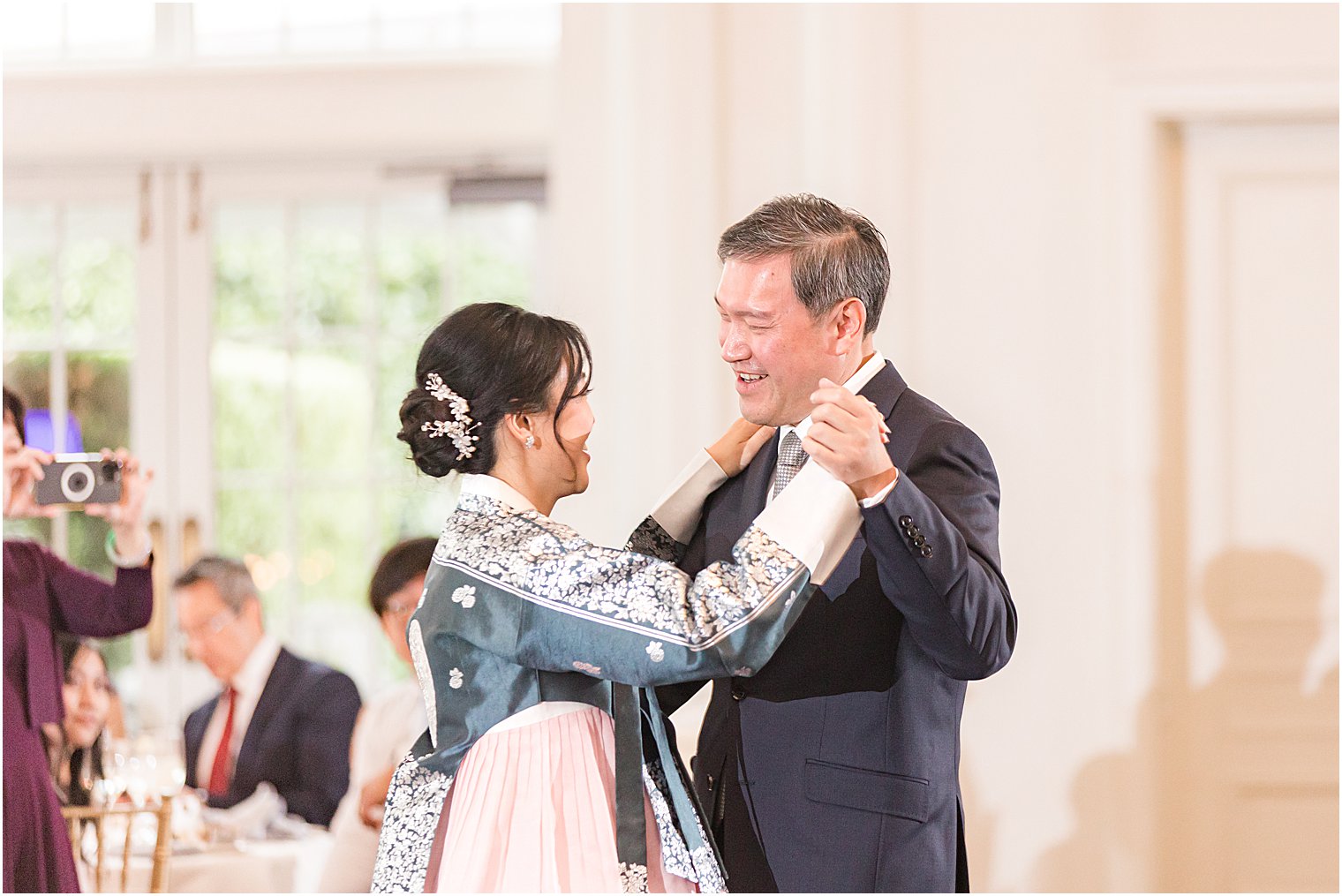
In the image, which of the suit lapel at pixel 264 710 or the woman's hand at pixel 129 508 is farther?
the suit lapel at pixel 264 710

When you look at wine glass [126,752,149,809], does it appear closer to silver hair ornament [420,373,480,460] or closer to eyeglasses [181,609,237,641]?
eyeglasses [181,609,237,641]

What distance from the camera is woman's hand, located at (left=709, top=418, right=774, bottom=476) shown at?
1.99 meters

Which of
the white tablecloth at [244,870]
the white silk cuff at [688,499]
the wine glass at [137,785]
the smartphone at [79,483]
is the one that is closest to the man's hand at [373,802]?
the white tablecloth at [244,870]

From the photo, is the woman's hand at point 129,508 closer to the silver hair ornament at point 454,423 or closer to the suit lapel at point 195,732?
the silver hair ornament at point 454,423

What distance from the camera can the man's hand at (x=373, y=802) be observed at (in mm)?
3012

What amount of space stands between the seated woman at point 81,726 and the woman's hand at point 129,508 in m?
0.52

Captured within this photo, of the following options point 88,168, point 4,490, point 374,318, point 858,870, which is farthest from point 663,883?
point 88,168

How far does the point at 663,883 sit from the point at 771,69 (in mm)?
2285

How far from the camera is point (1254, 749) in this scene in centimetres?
343

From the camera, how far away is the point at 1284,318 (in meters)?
3.46

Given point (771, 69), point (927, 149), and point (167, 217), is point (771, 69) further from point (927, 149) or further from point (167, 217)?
point (167, 217)

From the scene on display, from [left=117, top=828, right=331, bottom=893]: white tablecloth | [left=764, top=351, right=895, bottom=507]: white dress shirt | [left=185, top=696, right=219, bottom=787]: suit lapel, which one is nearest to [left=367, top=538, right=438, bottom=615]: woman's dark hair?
[left=117, top=828, right=331, bottom=893]: white tablecloth

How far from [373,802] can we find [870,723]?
162 centimetres

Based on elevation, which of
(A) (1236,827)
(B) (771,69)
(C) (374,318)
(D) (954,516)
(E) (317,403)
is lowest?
(A) (1236,827)
